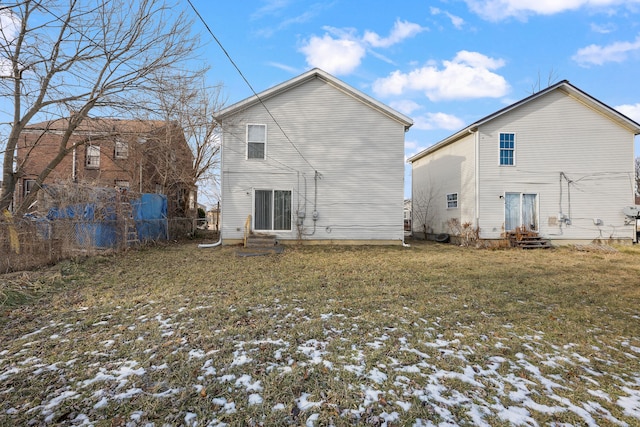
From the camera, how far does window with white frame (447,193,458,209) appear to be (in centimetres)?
1476

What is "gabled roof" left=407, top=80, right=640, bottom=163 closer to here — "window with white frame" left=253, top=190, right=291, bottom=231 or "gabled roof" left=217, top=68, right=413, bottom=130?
"gabled roof" left=217, top=68, right=413, bottom=130

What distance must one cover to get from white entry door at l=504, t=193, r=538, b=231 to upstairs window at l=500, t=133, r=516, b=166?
145cm

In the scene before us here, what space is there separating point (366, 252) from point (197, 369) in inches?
332

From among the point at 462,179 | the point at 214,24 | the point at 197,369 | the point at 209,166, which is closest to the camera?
the point at 197,369

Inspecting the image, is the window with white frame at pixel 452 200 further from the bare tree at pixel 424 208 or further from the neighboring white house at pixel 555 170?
the neighboring white house at pixel 555 170

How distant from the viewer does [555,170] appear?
1308 centimetres

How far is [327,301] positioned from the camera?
5.04 meters

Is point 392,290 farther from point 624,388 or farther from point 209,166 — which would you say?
point 209,166

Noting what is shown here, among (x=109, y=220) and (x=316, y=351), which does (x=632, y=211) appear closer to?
(x=316, y=351)

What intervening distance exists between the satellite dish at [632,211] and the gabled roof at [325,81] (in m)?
10.1

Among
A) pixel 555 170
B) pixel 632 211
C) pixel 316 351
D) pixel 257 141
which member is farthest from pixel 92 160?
pixel 632 211

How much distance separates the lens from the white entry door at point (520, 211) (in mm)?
12984

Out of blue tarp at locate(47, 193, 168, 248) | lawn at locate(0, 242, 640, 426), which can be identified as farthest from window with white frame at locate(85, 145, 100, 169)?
lawn at locate(0, 242, 640, 426)

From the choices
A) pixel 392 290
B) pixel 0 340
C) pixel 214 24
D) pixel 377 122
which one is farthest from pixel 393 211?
pixel 0 340
